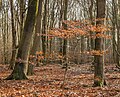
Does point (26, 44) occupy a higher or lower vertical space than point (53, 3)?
lower

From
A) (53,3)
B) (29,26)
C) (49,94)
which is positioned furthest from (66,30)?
(53,3)

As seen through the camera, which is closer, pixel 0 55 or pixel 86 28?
pixel 86 28

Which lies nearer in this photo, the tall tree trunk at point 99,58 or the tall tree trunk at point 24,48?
the tall tree trunk at point 99,58

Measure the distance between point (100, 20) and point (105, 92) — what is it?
3.42 m

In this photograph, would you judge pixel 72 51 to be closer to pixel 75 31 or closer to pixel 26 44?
pixel 75 31

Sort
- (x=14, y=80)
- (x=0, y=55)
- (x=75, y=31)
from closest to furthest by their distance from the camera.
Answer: (x=75, y=31), (x=14, y=80), (x=0, y=55)

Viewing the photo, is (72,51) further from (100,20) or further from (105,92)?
(105,92)

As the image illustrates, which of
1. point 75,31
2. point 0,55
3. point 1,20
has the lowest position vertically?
point 0,55

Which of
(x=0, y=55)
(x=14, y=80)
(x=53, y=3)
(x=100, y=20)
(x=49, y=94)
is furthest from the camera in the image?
(x=0, y=55)

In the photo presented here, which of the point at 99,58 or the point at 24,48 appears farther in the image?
the point at 24,48

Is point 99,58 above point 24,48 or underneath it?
underneath

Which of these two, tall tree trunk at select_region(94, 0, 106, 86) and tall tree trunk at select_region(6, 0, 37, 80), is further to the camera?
tall tree trunk at select_region(6, 0, 37, 80)

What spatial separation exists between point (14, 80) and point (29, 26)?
3.30m

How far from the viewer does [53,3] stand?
1540 inches
